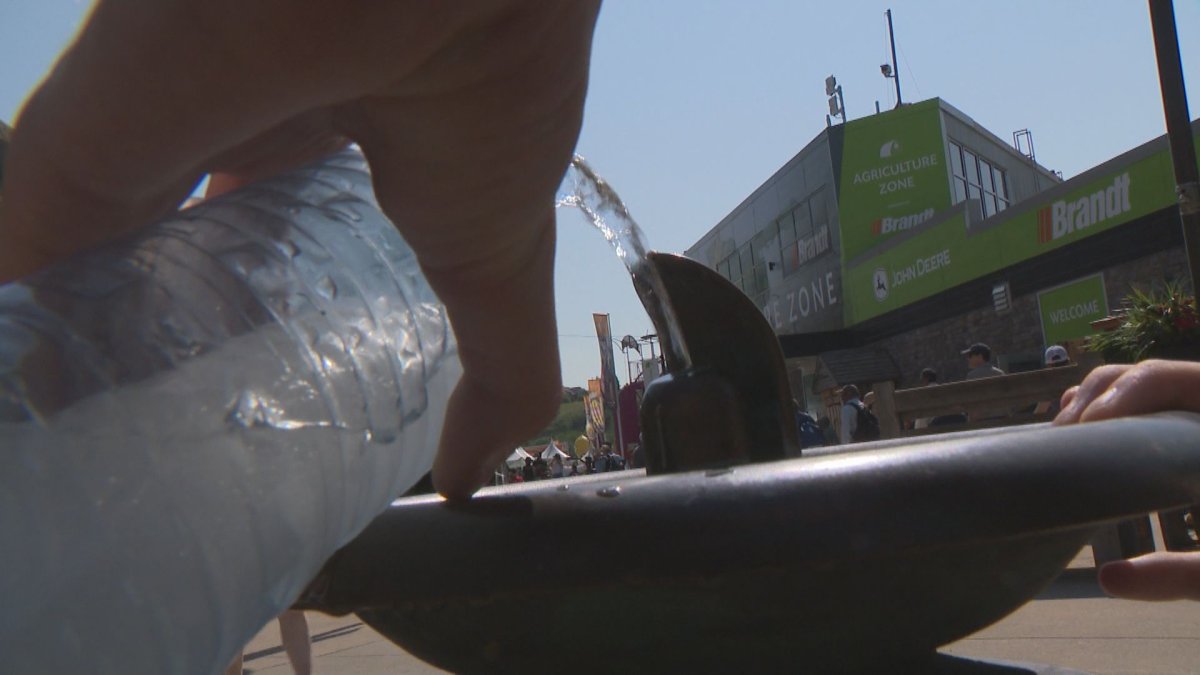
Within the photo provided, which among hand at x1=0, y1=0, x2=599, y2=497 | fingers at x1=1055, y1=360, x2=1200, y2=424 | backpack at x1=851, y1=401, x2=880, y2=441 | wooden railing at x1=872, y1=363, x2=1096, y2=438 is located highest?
hand at x1=0, y1=0, x2=599, y2=497

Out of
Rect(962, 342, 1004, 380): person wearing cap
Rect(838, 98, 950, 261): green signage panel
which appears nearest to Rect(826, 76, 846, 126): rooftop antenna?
Rect(838, 98, 950, 261): green signage panel

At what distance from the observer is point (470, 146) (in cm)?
63

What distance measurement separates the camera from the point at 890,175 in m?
26.5

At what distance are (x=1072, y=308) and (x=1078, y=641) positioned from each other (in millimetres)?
13638

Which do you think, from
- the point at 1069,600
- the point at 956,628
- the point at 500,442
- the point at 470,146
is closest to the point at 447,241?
the point at 470,146

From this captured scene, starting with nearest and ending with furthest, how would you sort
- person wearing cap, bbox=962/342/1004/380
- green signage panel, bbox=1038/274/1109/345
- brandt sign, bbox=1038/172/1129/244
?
1. person wearing cap, bbox=962/342/1004/380
2. brandt sign, bbox=1038/172/1129/244
3. green signage panel, bbox=1038/274/1109/345

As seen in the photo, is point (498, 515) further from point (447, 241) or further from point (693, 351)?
point (693, 351)

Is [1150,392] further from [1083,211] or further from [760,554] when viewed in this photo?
[1083,211]

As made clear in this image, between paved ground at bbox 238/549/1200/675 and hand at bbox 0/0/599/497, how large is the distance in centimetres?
274

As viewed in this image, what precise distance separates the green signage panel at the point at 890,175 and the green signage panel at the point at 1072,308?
8733mm

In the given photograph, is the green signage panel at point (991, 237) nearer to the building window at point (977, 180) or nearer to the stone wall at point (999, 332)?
the stone wall at point (999, 332)

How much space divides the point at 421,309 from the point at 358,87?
20.6 inches

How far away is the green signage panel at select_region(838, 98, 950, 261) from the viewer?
26.1 m

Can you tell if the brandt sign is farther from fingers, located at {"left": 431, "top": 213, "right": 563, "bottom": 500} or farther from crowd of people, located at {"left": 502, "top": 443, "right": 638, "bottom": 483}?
fingers, located at {"left": 431, "top": 213, "right": 563, "bottom": 500}
